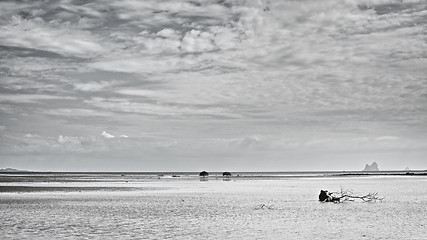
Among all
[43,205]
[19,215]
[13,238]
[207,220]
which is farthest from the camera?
[43,205]

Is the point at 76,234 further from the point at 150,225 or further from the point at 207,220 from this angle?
the point at 207,220

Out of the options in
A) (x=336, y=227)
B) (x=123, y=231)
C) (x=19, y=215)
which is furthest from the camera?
(x=19, y=215)

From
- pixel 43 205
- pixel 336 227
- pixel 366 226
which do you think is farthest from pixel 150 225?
pixel 43 205

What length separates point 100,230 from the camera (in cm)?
3306

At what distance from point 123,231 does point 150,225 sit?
12.2 ft

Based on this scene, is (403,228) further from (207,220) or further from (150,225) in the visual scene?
(150,225)

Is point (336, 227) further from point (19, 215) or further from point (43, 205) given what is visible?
point (43, 205)

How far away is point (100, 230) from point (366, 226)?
755 inches

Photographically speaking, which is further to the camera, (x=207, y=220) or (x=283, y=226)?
(x=207, y=220)

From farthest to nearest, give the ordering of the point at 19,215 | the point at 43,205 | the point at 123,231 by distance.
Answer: the point at 43,205
the point at 19,215
the point at 123,231

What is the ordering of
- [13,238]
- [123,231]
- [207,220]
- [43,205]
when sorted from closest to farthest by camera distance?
1. [13,238]
2. [123,231]
3. [207,220]
4. [43,205]

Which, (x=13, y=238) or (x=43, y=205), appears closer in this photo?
(x=13, y=238)

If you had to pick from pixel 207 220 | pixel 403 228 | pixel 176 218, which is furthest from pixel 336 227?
pixel 176 218

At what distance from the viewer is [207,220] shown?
39781mm
